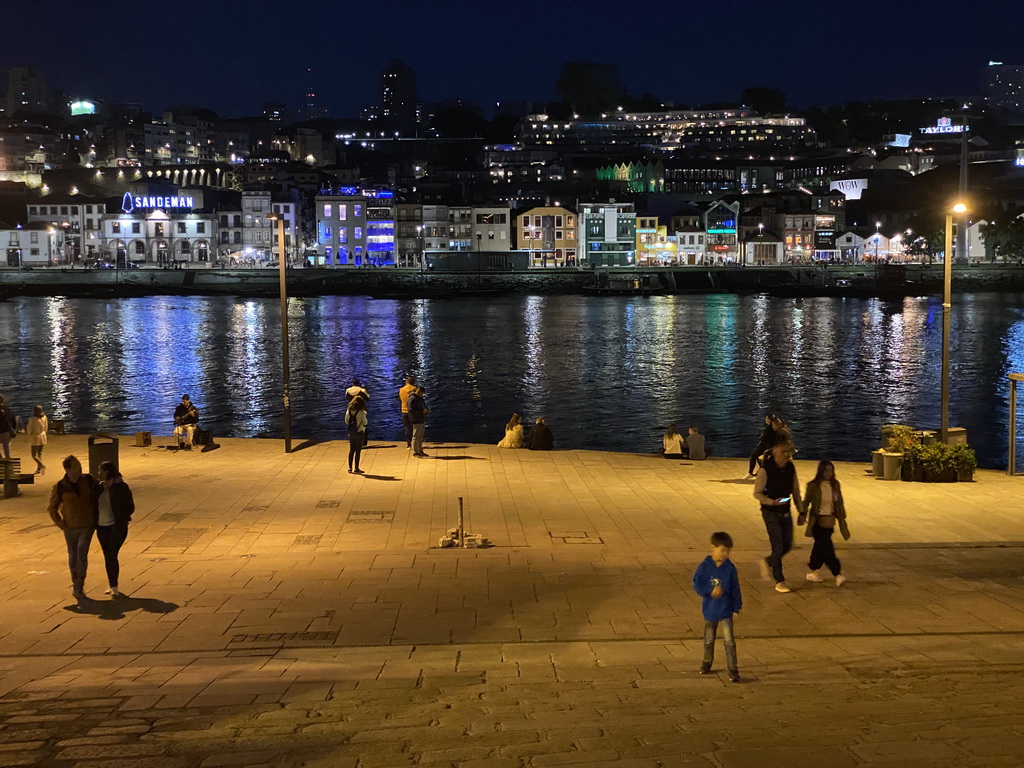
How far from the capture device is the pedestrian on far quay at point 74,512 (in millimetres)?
9766

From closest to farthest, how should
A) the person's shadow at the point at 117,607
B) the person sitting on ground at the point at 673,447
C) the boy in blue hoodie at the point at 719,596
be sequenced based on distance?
the boy in blue hoodie at the point at 719,596
the person's shadow at the point at 117,607
the person sitting on ground at the point at 673,447

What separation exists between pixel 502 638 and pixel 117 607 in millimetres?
3857

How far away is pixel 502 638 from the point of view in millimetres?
8812

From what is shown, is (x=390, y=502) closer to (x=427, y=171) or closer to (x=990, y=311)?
(x=990, y=311)

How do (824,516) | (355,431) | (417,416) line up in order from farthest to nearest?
(417,416) → (355,431) → (824,516)

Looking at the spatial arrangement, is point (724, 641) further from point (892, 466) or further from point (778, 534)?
point (892, 466)

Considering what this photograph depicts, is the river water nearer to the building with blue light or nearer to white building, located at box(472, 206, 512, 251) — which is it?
white building, located at box(472, 206, 512, 251)

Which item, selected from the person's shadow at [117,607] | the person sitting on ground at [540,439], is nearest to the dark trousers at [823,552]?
the person's shadow at [117,607]

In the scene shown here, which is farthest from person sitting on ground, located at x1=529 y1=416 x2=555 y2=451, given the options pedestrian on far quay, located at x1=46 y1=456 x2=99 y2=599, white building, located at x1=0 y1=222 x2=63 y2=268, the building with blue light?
white building, located at x1=0 y1=222 x2=63 y2=268

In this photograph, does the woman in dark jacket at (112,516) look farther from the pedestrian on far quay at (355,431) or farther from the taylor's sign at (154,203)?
the taylor's sign at (154,203)

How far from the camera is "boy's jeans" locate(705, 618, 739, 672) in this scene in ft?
A: 24.7

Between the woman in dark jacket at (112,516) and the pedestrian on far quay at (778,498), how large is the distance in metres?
6.24

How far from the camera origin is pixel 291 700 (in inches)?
280

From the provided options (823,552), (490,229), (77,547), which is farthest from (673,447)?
(490,229)
